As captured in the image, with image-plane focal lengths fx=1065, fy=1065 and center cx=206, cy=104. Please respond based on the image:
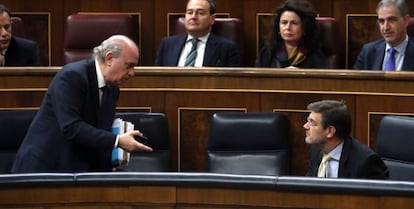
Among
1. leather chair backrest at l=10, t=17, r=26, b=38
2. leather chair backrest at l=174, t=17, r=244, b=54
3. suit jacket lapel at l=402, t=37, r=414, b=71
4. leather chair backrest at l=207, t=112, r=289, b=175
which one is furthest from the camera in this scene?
leather chair backrest at l=10, t=17, r=26, b=38

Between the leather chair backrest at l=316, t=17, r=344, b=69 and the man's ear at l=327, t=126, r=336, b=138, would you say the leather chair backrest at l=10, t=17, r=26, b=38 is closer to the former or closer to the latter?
the leather chair backrest at l=316, t=17, r=344, b=69

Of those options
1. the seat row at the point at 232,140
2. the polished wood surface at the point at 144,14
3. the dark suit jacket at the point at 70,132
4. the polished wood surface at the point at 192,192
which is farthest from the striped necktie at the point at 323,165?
the polished wood surface at the point at 144,14

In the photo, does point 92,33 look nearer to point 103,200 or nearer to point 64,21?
point 64,21

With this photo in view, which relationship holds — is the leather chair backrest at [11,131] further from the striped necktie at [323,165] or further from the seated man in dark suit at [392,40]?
the seated man in dark suit at [392,40]

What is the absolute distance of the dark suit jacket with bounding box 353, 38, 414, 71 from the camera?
480 centimetres

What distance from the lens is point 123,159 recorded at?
3.55 metres

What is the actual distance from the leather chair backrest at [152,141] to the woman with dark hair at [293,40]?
30.9 inches

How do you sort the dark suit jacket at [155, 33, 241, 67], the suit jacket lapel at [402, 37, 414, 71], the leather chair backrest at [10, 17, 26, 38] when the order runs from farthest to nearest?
the leather chair backrest at [10, 17, 26, 38] < the dark suit jacket at [155, 33, 241, 67] < the suit jacket lapel at [402, 37, 414, 71]

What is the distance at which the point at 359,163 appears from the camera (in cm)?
356

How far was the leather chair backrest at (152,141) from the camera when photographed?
439 centimetres

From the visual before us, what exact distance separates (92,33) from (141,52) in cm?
39

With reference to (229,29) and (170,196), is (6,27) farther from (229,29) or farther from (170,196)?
(170,196)

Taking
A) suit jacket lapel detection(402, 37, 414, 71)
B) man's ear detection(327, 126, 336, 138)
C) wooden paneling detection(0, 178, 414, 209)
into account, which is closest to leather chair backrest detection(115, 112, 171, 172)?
man's ear detection(327, 126, 336, 138)

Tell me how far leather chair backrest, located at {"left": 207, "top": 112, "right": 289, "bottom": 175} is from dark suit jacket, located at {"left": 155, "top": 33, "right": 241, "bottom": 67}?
A: 0.78m
